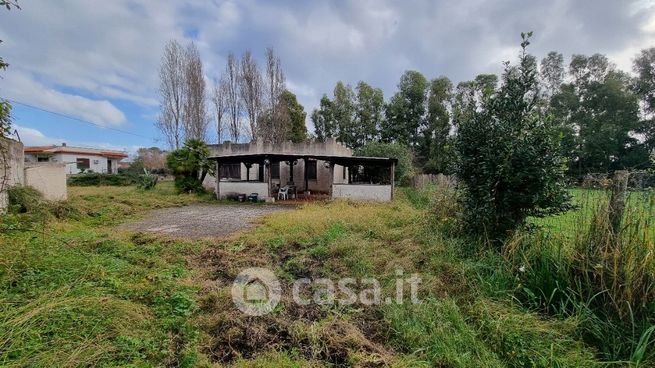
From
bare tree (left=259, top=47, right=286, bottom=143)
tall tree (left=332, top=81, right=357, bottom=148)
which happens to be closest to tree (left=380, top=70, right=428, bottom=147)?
tall tree (left=332, top=81, right=357, bottom=148)

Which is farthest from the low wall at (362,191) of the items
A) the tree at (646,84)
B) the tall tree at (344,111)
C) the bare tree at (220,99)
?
the tree at (646,84)

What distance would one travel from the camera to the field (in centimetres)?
215

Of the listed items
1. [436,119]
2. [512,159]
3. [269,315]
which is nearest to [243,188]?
[269,315]

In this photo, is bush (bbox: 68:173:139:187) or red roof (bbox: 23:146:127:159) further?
red roof (bbox: 23:146:127:159)

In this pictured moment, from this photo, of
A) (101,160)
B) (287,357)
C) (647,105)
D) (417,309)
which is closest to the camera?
(287,357)

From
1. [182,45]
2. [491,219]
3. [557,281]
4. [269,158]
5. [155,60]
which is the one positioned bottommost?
[557,281]

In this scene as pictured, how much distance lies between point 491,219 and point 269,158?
33.7 ft

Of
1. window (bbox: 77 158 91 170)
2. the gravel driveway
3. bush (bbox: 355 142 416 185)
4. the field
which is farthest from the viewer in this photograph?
window (bbox: 77 158 91 170)

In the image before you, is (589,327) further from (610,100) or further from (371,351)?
(610,100)

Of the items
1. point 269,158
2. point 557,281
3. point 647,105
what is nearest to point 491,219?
point 557,281

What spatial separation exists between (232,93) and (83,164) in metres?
19.8

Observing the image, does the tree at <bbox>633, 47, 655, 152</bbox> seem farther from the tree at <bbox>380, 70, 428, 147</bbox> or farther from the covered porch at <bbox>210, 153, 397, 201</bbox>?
the covered porch at <bbox>210, 153, 397, 201</bbox>

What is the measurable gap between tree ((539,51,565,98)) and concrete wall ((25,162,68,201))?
37.2m

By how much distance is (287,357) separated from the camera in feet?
7.20
